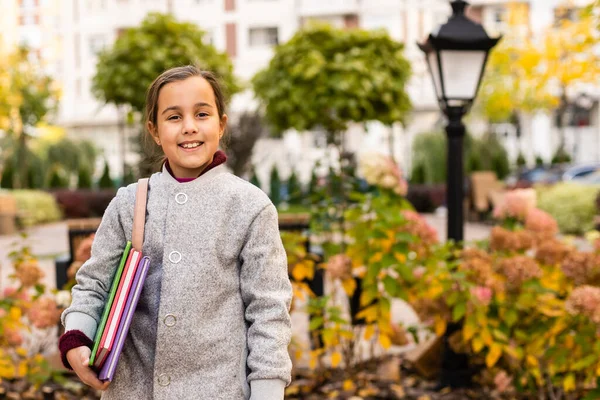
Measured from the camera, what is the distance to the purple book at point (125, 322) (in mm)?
1609

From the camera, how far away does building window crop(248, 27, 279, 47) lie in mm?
31641

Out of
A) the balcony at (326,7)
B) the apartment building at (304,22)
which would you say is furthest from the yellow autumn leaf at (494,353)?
the balcony at (326,7)

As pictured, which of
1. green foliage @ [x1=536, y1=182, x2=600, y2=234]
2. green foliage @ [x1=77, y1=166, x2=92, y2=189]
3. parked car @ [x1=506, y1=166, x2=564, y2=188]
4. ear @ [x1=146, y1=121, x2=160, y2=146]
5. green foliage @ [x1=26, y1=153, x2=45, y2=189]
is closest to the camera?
ear @ [x1=146, y1=121, x2=160, y2=146]

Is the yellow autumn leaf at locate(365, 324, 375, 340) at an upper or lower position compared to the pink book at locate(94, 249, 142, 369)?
lower

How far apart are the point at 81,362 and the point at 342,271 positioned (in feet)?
7.20

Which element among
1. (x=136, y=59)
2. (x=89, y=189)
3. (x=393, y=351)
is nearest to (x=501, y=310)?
(x=393, y=351)

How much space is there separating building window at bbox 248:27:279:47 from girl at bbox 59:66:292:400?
100 ft

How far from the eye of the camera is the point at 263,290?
171 centimetres

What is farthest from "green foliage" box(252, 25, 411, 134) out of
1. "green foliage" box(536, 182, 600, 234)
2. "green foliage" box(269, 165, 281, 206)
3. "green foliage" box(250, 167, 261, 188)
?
"green foliage" box(269, 165, 281, 206)

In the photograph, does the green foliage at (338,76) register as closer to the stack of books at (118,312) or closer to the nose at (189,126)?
the nose at (189,126)

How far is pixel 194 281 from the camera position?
1679 mm

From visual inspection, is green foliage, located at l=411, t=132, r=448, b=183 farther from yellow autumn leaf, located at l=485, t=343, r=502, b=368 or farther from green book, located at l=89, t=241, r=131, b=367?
green book, located at l=89, t=241, r=131, b=367

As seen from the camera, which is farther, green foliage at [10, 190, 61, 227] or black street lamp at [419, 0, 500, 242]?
green foliage at [10, 190, 61, 227]

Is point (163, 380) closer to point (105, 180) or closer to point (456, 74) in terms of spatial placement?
point (456, 74)
